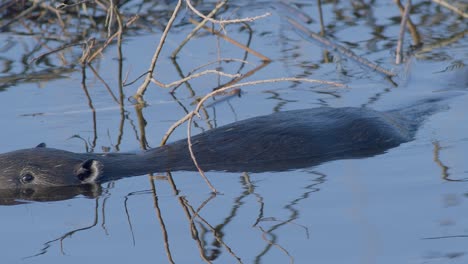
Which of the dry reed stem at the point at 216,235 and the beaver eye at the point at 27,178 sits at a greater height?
the beaver eye at the point at 27,178

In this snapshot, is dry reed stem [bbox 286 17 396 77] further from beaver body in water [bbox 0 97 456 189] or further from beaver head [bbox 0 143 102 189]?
beaver head [bbox 0 143 102 189]

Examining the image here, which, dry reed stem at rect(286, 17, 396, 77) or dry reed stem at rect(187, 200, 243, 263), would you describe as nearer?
dry reed stem at rect(187, 200, 243, 263)

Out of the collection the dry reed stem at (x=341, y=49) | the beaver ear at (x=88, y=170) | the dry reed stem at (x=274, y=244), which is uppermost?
the dry reed stem at (x=341, y=49)

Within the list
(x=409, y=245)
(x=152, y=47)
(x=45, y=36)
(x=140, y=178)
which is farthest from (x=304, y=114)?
(x=45, y=36)

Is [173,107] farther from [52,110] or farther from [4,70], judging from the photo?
[4,70]

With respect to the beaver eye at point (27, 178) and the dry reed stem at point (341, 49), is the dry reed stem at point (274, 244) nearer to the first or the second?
the beaver eye at point (27, 178)

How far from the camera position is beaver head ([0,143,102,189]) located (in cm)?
558

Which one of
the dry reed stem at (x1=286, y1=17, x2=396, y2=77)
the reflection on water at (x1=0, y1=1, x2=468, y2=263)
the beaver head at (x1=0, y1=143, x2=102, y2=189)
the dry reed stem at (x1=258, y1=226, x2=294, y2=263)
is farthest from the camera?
the dry reed stem at (x1=286, y1=17, x2=396, y2=77)

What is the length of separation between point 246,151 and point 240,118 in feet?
3.21

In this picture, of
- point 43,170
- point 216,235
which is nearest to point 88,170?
point 43,170

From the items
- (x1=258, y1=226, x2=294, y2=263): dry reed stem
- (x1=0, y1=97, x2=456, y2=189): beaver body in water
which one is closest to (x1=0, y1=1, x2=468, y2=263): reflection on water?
(x1=258, y1=226, x2=294, y2=263): dry reed stem

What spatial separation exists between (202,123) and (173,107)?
442mm

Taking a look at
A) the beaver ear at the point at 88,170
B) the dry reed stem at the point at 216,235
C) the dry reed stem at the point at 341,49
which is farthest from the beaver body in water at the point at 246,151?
the dry reed stem at the point at 341,49

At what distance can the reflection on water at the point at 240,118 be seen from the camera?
14.4 feet
